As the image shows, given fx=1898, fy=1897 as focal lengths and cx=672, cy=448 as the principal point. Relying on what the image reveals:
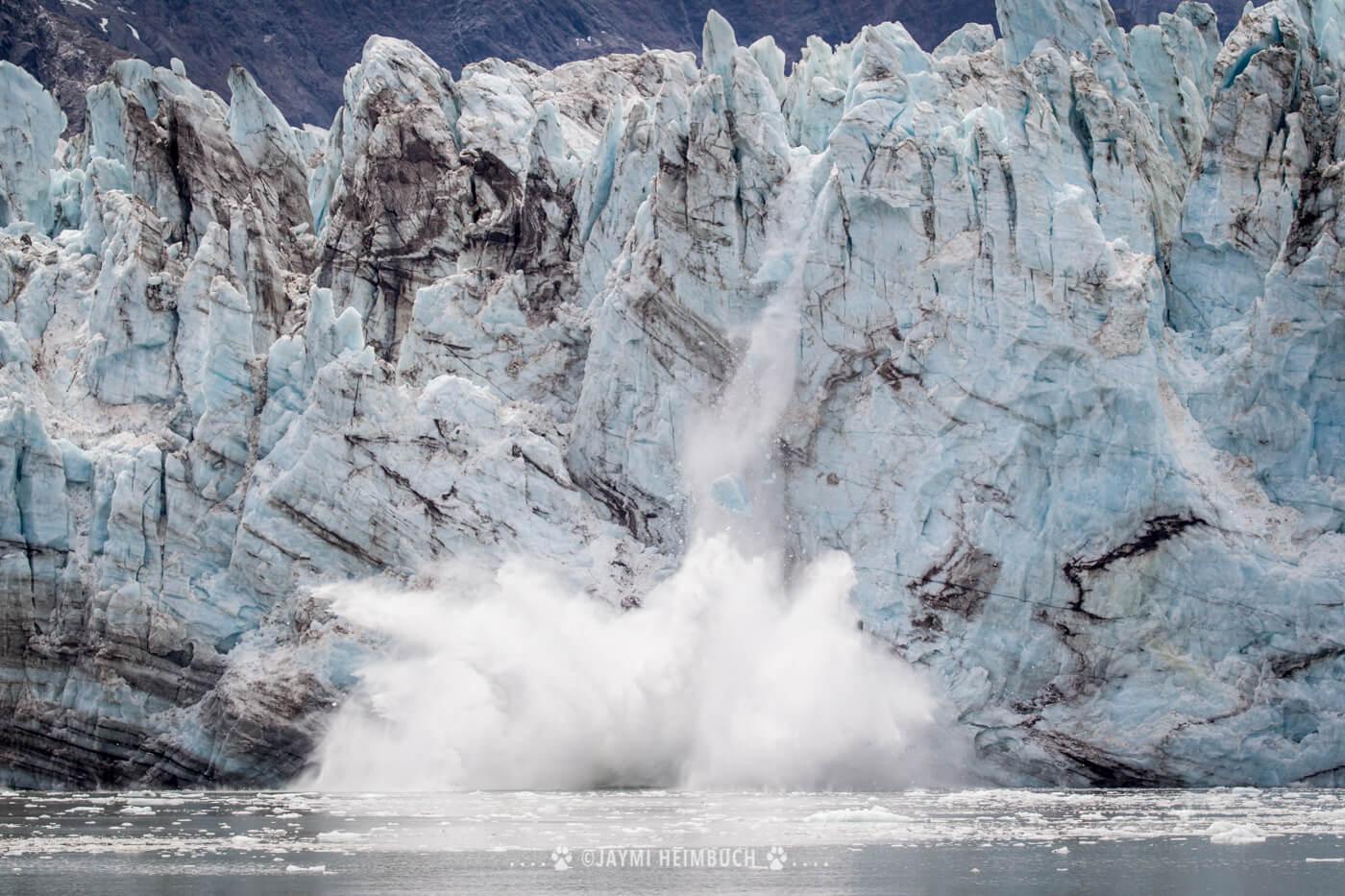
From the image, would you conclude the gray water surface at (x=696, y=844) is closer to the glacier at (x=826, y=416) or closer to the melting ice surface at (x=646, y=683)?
the melting ice surface at (x=646, y=683)

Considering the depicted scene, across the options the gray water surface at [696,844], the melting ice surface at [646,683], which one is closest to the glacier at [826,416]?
the melting ice surface at [646,683]

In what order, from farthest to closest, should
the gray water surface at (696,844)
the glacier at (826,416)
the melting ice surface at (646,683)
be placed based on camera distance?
1. the glacier at (826,416)
2. the melting ice surface at (646,683)
3. the gray water surface at (696,844)

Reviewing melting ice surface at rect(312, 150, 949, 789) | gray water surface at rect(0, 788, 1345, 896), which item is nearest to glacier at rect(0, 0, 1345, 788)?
melting ice surface at rect(312, 150, 949, 789)

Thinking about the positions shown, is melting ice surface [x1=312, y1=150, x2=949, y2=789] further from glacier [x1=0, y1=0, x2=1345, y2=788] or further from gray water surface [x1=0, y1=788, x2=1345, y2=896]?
gray water surface [x1=0, y1=788, x2=1345, y2=896]

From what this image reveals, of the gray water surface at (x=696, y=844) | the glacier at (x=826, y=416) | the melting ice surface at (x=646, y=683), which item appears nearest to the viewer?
the gray water surface at (x=696, y=844)

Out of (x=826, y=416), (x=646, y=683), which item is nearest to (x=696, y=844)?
(x=646, y=683)

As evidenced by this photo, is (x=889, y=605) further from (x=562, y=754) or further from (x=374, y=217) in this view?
(x=374, y=217)

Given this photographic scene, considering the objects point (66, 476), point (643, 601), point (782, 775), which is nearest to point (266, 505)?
point (66, 476)
